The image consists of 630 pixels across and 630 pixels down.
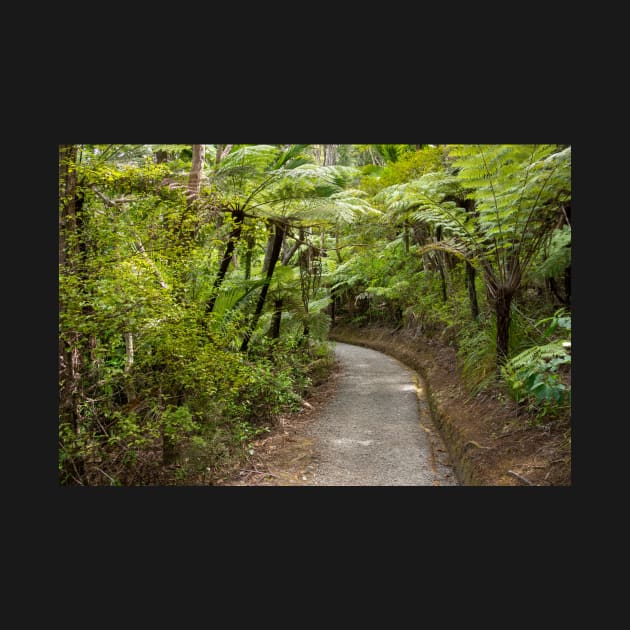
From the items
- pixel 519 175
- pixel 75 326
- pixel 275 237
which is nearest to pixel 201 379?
pixel 75 326

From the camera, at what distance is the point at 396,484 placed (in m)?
4.03

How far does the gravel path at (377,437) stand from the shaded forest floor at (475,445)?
6.3 inches

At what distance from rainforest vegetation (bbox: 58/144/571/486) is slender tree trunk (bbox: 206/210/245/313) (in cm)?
2

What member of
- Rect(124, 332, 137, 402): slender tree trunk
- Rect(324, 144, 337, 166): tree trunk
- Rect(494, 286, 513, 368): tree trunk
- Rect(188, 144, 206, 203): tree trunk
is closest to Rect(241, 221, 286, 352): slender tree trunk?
Rect(188, 144, 206, 203): tree trunk

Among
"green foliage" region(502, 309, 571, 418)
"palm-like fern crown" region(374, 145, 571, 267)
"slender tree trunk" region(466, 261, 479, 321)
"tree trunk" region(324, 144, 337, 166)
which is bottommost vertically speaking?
"green foliage" region(502, 309, 571, 418)

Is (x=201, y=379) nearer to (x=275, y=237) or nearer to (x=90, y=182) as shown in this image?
(x=90, y=182)

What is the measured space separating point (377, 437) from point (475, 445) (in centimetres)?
127

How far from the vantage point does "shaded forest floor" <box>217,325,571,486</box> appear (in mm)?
3490

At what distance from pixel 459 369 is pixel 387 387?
4.16 feet

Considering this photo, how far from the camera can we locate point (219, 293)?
4801 mm

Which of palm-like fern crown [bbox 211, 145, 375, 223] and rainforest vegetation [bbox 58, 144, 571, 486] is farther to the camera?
palm-like fern crown [bbox 211, 145, 375, 223]

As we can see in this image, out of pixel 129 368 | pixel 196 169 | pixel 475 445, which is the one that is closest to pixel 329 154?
pixel 196 169

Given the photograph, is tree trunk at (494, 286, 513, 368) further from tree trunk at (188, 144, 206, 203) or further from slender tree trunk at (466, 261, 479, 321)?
tree trunk at (188, 144, 206, 203)

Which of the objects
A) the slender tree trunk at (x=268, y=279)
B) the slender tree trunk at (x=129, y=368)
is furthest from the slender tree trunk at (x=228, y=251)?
the slender tree trunk at (x=129, y=368)
